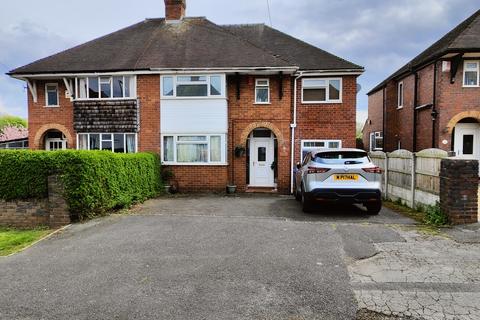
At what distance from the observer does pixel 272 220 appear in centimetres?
750

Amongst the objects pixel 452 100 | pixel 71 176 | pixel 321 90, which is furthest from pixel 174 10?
pixel 452 100

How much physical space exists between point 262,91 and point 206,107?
2.54m

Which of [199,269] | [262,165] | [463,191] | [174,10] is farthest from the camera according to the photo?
[174,10]

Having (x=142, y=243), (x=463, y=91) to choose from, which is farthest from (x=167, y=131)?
(x=463, y=91)

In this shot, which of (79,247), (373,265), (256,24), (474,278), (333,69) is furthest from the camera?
(256,24)

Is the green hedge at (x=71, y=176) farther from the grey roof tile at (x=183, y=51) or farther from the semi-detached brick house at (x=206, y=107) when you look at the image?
the grey roof tile at (x=183, y=51)

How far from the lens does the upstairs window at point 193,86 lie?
13295mm

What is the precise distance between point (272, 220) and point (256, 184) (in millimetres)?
6863

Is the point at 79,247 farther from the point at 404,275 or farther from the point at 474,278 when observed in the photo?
the point at 474,278

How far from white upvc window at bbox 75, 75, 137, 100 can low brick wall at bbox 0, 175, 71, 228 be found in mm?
6907

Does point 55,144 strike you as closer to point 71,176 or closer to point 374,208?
point 71,176

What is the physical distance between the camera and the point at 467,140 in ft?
Answer: 46.8

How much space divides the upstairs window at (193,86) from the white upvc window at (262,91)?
5.06 feet

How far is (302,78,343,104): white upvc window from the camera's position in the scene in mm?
13695
